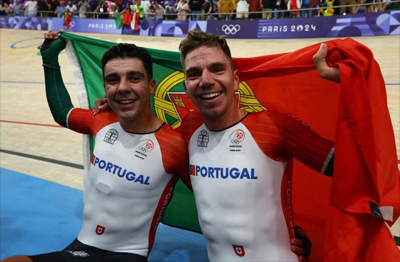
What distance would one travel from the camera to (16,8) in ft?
64.7

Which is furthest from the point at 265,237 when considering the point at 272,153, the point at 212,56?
the point at 212,56

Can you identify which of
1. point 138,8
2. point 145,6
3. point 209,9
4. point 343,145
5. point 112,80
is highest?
point 145,6

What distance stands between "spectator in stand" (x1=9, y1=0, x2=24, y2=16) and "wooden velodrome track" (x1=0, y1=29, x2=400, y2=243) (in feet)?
19.8

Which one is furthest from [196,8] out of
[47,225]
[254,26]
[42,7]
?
[47,225]

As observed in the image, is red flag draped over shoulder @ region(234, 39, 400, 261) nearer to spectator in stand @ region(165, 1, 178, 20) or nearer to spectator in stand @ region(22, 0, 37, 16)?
spectator in stand @ region(165, 1, 178, 20)

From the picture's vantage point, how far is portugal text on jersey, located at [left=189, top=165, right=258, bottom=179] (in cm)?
180

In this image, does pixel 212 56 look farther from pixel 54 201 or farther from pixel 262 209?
pixel 54 201

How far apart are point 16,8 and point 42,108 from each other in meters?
16.1

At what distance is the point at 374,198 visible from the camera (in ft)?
4.60

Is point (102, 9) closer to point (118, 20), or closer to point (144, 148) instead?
point (118, 20)

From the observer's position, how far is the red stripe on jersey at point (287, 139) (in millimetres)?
1700

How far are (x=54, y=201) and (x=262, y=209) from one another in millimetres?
2805

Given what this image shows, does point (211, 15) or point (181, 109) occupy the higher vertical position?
point (211, 15)

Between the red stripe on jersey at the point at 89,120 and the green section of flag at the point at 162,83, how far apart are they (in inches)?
21.4
